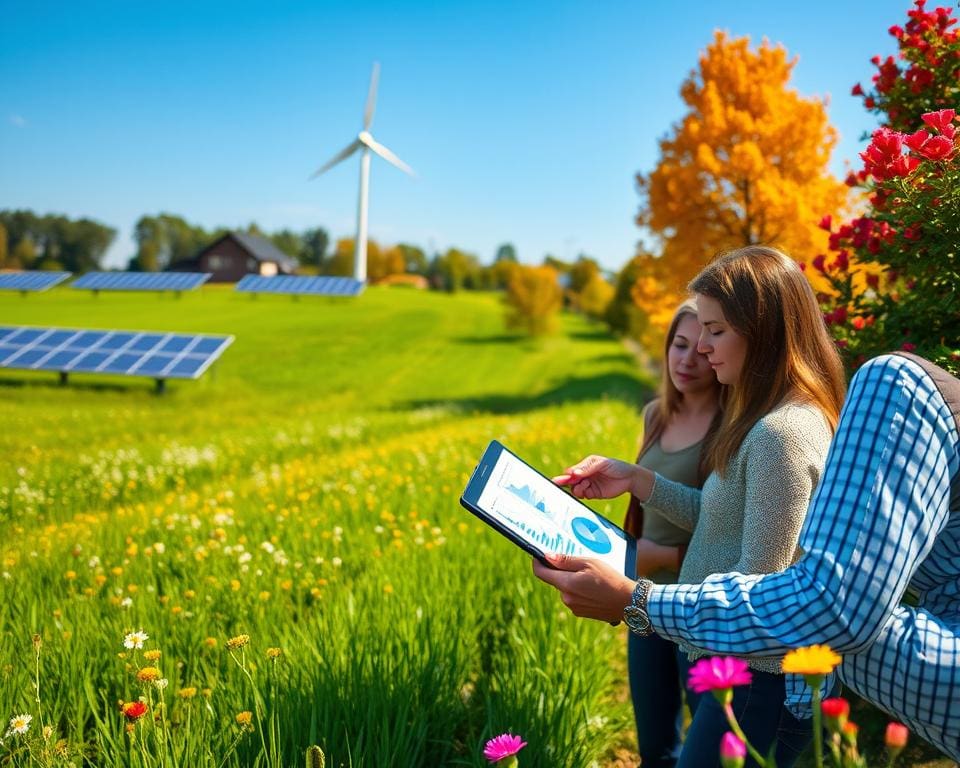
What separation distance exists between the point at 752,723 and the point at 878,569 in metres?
0.92

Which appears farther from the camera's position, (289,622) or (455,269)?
(455,269)

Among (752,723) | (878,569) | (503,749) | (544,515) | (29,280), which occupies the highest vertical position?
(29,280)

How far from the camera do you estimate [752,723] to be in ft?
6.26

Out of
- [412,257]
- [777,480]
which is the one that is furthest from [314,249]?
[777,480]

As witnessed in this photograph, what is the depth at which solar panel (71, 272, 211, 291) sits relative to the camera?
15.4 metres

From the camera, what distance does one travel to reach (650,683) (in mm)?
2879

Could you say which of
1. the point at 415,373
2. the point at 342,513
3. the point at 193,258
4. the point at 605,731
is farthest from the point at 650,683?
the point at 415,373

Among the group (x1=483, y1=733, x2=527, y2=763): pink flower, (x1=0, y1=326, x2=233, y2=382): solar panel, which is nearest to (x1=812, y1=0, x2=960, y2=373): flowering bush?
(x1=483, y1=733, x2=527, y2=763): pink flower

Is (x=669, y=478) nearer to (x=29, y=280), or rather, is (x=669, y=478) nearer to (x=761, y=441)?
(x=761, y=441)

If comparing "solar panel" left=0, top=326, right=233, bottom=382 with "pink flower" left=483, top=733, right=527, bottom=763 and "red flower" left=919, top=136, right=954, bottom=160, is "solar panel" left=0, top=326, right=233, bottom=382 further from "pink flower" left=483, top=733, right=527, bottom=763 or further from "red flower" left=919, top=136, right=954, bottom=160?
"red flower" left=919, top=136, right=954, bottom=160

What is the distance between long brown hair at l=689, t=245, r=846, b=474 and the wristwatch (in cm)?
67

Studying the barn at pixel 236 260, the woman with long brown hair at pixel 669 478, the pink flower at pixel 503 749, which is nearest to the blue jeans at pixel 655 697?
the woman with long brown hair at pixel 669 478

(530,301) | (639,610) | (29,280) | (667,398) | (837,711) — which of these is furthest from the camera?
(530,301)

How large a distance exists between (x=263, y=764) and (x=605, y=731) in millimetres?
1735
